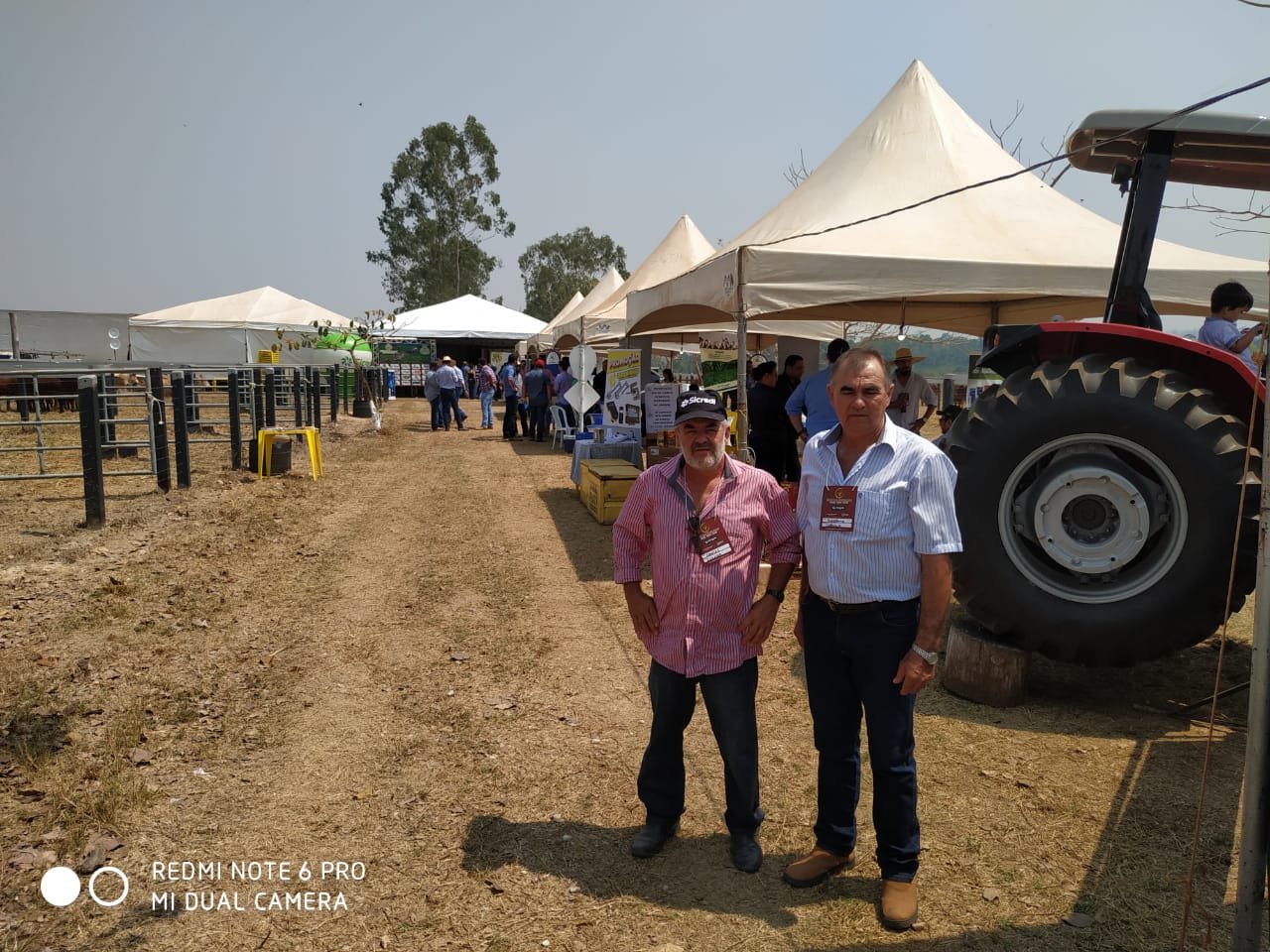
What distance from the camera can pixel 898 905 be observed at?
2.71 meters

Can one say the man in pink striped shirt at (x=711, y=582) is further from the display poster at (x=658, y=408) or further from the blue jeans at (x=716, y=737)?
the display poster at (x=658, y=408)

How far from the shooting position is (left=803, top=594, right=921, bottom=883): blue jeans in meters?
2.68

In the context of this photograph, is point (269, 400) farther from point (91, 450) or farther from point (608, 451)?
point (91, 450)

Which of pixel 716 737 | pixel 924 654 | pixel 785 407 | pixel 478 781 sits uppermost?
pixel 785 407

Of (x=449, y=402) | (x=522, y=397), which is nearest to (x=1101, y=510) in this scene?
(x=522, y=397)

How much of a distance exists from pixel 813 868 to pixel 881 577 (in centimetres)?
107

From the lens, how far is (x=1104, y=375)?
4109 millimetres

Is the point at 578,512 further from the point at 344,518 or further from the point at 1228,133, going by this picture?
the point at 1228,133

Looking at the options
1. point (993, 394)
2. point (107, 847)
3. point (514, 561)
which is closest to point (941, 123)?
point (993, 394)

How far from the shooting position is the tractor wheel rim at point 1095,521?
402cm

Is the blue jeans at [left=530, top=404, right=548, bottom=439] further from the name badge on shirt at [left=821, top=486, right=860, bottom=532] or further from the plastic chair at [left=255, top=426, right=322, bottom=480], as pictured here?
the name badge on shirt at [left=821, top=486, right=860, bottom=532]

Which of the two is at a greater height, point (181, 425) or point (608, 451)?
point (181, 425)

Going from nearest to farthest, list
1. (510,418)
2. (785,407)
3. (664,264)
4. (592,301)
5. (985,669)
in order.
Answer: (985,669), (785,407), (664,264), (510,418), (592,301)

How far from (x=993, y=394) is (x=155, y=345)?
34.9 metres
